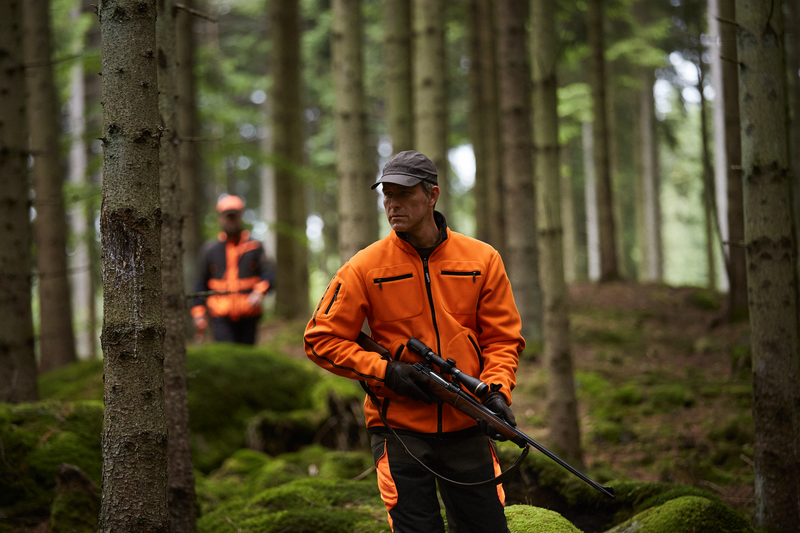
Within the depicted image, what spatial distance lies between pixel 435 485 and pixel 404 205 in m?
1.38

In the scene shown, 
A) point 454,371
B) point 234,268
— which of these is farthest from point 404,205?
point 234,268

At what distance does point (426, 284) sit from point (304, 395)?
539 centimetres

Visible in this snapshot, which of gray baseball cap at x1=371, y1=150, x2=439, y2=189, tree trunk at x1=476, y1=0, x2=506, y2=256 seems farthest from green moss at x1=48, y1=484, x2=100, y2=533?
tree trunk at x1=476, y1=0, x2=506, y2=256

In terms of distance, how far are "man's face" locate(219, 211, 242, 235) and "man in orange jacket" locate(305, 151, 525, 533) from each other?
4.67 meters

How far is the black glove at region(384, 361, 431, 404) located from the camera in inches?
117

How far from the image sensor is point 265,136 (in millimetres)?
28031

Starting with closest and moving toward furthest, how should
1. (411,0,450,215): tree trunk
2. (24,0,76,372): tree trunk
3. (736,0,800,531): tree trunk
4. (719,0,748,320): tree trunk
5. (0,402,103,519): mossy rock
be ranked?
(736,0,800,531): tree trunk → (0,402,103,519): mossy rock → (24,0,76,372): tree trunk → (411,0,450,215): tree trunk → (719,0,748,320): tree trunk

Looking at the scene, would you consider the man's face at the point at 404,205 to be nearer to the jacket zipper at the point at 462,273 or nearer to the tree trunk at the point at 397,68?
the jacket zipper at the point at 462,273

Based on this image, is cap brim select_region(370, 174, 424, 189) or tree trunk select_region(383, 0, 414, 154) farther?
tree trunk select_region(383, 0, 414, 154)

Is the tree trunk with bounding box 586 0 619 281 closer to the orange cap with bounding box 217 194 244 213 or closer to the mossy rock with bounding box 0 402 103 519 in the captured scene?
the orange cap with bounding box 217 194 244 213

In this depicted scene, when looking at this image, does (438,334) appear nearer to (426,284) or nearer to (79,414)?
(426,284)

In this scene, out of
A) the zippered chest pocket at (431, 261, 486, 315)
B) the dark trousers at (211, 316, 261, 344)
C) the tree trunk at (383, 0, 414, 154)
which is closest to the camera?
the zippered chest pocket at (431, 261, 486, 315)

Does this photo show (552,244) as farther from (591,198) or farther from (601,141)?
(591,198)

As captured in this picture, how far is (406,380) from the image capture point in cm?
296
